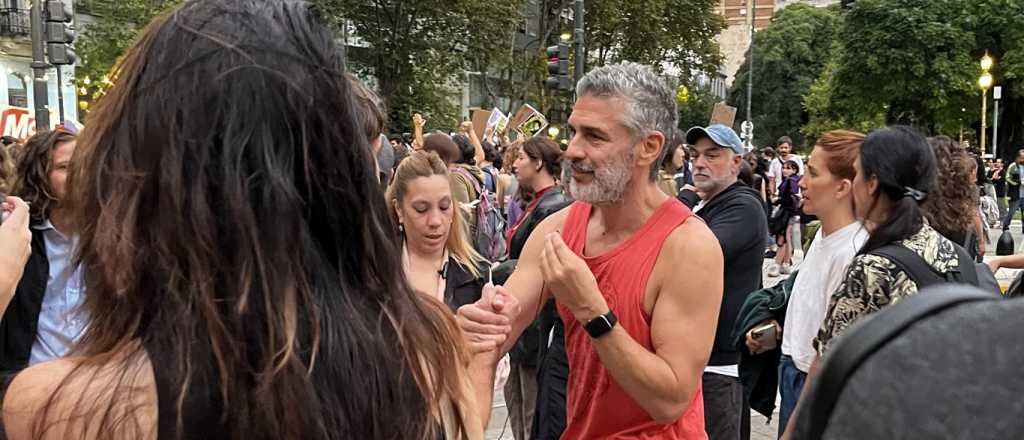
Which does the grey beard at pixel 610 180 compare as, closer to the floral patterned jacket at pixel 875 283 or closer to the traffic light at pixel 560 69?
the floral patterned jacket at pixel 875 283

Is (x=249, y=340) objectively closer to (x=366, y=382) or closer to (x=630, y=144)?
(x=366, y=382)

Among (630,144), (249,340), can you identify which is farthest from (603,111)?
(249,340)

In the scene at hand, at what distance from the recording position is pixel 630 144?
2750 millimetres

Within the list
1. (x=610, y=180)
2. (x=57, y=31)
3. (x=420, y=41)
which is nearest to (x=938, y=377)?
(x=610, y=180)

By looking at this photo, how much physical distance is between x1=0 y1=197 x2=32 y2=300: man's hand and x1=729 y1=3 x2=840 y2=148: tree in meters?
66.1

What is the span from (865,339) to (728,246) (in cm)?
393

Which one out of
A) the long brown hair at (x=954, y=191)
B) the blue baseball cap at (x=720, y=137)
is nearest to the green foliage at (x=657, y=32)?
the long brown hair at (x=954, y=191)

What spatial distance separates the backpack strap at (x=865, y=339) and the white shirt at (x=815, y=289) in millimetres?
3276

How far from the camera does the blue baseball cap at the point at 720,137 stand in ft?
17.6

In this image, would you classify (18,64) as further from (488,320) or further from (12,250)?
(488,320)

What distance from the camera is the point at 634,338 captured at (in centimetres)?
260

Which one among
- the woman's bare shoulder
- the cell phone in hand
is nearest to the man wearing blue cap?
the cell phone in hand

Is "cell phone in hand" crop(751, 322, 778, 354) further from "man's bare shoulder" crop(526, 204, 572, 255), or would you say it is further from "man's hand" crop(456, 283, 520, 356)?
"man's hand" crop(456, 283, 520, 356)

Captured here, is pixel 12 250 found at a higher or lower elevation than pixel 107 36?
lower
